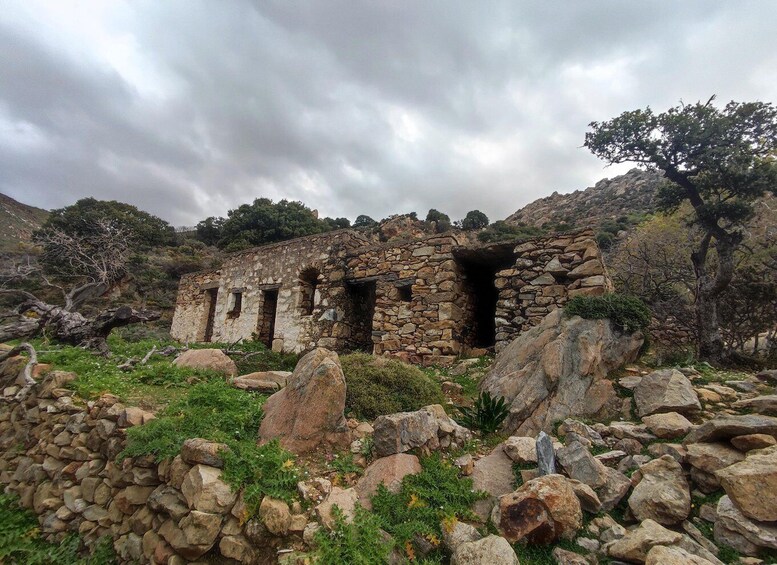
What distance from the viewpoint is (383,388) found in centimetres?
520

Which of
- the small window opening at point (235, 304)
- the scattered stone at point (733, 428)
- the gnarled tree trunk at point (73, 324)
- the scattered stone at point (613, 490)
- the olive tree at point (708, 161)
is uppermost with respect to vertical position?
the olive tree at point (708, 161)

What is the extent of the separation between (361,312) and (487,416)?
6.83 meters

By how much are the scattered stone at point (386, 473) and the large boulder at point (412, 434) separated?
12 centimetres

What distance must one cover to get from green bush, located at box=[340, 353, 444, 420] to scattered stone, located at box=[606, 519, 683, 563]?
2757 millimetres

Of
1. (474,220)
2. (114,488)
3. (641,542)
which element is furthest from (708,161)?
(474,220)

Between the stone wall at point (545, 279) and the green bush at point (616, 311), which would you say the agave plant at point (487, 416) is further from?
the stone wall at point (545, 279)

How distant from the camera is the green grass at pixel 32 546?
12.9ft

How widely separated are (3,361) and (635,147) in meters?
17.2

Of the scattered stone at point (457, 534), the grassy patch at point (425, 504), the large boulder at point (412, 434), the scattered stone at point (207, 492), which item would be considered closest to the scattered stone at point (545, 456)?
the grassy patch at point (425, 504)

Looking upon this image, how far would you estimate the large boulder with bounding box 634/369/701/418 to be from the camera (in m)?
4.14

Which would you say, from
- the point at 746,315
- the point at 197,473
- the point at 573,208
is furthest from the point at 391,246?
the point at 573,208

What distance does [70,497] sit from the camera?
4.54 meters

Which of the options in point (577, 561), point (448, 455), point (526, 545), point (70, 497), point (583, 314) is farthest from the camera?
point (583, 314)

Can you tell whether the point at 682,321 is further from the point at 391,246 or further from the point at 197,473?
the point at 197,473
